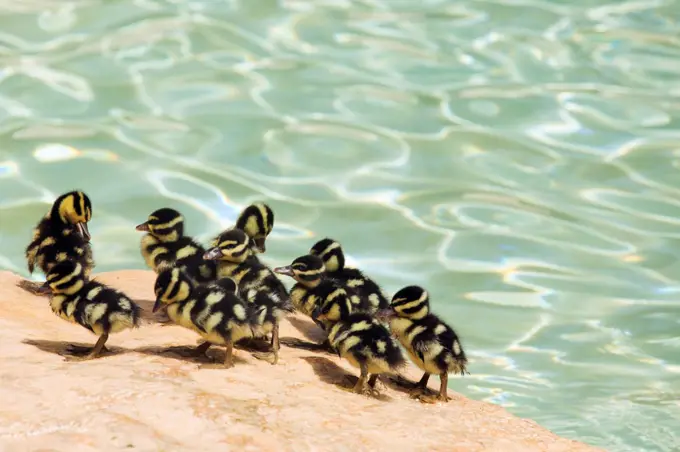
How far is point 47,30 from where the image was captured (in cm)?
1129

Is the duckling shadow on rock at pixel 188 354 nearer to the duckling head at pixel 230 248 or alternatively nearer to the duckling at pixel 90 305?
the duckling at pixel 90 305

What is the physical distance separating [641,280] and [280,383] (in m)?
3.78

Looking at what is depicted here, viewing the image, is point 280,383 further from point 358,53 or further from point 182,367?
point 358,53

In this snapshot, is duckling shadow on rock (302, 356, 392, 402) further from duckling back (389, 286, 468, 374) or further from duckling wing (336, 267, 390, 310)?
duckling wing (336, 267, 390, 310)

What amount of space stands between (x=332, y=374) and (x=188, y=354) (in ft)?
2.11

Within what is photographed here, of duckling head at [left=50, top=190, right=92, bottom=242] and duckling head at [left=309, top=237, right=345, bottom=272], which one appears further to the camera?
duckling head at [left=309, top=237, right=345, bottom=272]

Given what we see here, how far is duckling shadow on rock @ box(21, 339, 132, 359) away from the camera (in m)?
5.05

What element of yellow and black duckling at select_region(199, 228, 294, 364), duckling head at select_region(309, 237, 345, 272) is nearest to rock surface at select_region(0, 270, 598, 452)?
yellow and black duckling at select_region(199, 228, 294, 364)

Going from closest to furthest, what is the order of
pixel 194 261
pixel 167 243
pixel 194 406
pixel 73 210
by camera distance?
pixel 194 406, pixel 194 261, pixel 73 210, pixel 167 243

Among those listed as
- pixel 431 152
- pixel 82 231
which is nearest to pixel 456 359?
pixel 82 231

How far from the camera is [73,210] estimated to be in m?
6.00

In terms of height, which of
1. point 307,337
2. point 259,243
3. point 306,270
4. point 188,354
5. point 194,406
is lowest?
point 194,406

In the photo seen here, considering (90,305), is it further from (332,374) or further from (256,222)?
(256,222)

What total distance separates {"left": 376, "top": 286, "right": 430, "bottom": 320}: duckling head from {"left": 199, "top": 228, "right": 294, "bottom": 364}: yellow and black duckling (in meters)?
0.47
